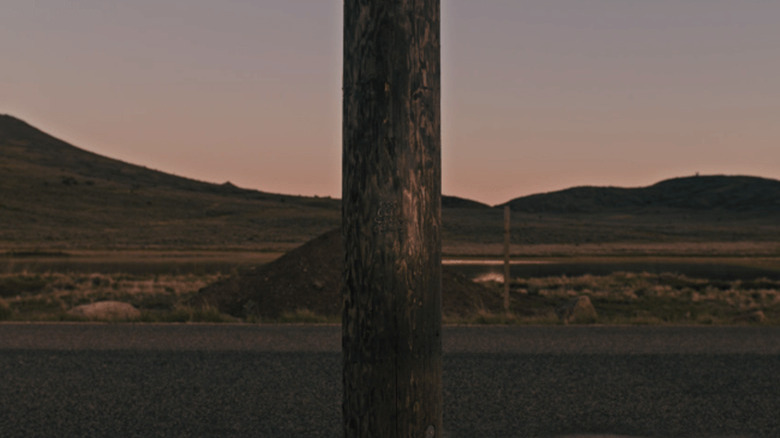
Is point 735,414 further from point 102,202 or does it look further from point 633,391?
point 102,202

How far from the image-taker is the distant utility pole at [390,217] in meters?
2.71

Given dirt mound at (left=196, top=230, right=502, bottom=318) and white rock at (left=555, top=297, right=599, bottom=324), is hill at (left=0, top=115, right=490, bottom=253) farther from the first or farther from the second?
white rock at (left=555, top=297, right=599, bottom=324)

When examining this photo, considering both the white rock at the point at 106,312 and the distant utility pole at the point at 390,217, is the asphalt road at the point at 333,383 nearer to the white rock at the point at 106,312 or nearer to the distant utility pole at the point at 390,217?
the white rock at the point at 106,312

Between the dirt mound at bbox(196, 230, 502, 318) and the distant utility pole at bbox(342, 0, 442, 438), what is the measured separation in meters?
13.1

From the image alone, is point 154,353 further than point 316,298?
No

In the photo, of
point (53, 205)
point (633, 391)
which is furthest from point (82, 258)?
point (53, 205)

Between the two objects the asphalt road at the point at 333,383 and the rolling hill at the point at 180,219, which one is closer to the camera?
the asphalt road at the point at 333,383

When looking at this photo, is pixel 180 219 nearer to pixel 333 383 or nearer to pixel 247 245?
pixel 247 245

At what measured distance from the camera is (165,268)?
119ft

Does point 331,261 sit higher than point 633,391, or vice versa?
point 331,261

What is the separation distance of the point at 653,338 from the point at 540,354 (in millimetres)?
2530

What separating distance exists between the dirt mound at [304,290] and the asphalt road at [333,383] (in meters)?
4.96

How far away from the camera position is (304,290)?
16.8 meters

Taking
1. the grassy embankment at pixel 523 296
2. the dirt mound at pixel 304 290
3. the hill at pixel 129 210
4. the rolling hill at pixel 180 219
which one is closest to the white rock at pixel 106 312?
the grassy embankment at pixel 523 296
